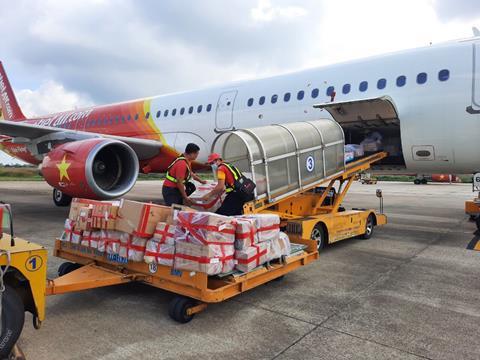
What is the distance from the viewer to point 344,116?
7.59 metres

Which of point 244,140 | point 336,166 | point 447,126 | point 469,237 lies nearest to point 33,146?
point 244,140

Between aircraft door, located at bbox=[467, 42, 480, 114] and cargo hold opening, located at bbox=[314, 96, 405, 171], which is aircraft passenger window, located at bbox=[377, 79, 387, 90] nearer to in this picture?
cargo hold opening, located at bbox=[314, 96, 405, 171]

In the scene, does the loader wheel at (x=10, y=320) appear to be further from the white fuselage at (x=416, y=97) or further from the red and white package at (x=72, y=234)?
the white fuselage at (x=416, y=97)

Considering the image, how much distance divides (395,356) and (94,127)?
1268cm

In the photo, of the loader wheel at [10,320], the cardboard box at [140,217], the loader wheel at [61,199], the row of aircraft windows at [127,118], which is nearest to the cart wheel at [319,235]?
the cardboard box at [140,217]

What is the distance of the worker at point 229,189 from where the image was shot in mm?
4898

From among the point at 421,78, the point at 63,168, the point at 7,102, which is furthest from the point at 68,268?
the point at 7,102

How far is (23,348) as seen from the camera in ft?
9.61

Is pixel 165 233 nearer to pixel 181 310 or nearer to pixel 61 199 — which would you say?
pixel 181 310

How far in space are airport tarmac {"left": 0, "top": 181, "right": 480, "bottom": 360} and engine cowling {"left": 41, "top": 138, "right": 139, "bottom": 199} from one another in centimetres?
195

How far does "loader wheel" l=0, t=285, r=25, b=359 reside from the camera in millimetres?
2557

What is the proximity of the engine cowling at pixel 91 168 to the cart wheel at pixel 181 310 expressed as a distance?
13.8ft

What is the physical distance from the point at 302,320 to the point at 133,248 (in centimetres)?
178

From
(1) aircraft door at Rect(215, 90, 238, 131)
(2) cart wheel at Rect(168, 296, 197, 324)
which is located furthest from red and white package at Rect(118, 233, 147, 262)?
(1) aircraft door at Rect(215, 90, 238, 131)
